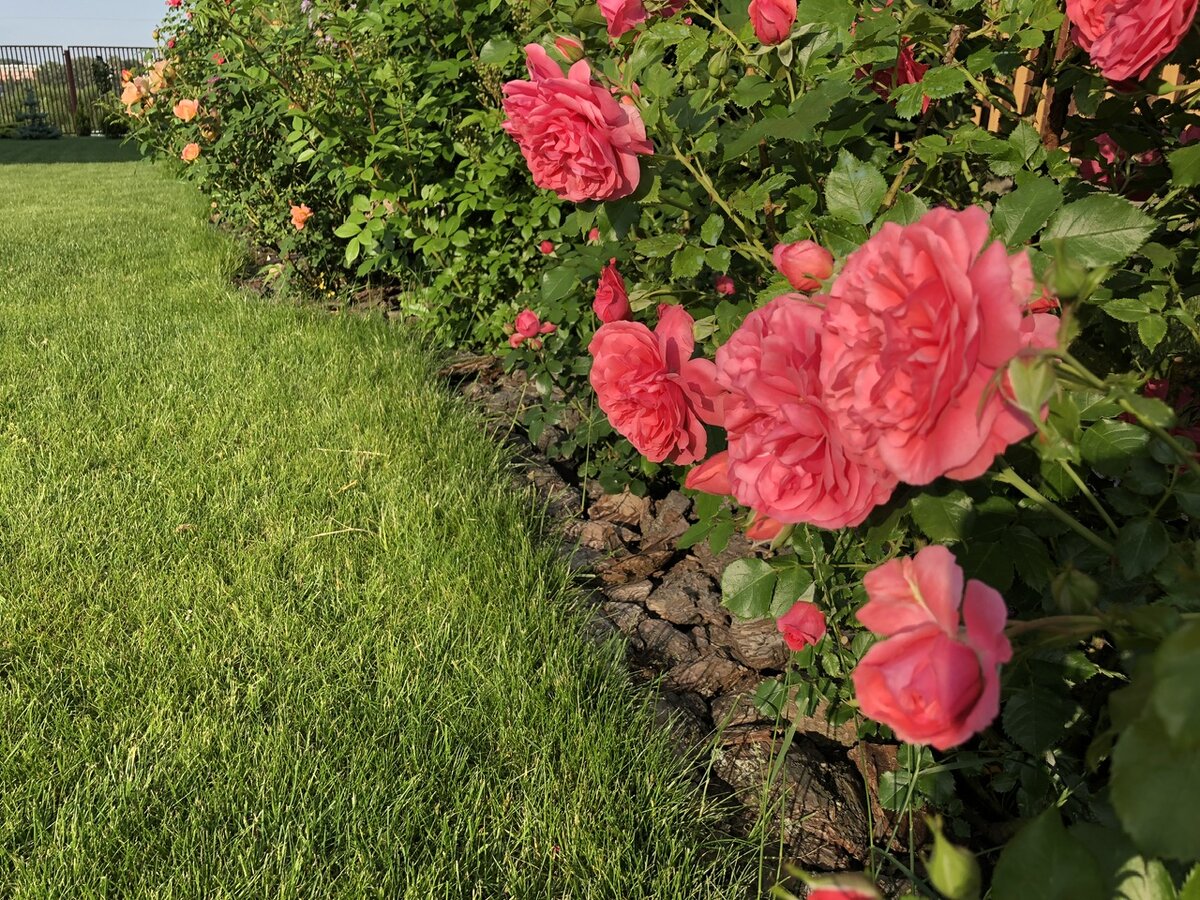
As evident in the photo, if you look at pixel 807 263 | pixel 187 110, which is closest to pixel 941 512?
pixel 807 263

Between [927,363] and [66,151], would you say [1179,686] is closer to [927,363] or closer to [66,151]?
[927,363]

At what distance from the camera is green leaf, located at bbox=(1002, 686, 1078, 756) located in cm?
115

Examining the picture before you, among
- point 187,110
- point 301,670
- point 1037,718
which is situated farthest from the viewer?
point 187,110

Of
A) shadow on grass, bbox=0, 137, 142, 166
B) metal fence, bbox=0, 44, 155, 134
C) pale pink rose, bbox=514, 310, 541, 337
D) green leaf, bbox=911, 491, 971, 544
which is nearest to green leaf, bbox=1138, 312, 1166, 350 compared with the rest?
green leaf, bbox=911, 491, 971, 544

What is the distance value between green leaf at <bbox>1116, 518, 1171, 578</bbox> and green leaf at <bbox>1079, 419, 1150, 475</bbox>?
58 mm

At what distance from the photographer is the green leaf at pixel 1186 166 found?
1.19 metres

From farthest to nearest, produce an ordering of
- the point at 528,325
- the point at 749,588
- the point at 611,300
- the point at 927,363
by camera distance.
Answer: the point at 528,325 < the point at 611,300 < the point at 749,588 < the point at 927,363

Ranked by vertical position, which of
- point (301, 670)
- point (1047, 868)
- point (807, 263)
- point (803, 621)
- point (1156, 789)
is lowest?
point (301, 670)

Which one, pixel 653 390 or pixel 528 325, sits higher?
pixel 653 390

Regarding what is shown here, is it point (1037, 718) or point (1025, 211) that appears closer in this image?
point (1025, 211)

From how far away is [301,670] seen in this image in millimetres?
1766

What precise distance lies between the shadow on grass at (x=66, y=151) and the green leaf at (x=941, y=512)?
46.8 feet

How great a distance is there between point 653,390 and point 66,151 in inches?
736

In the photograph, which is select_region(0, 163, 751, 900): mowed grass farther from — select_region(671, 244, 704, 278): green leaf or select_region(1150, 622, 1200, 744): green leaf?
select_region(1150, 622, 1200, 744): green leaf
